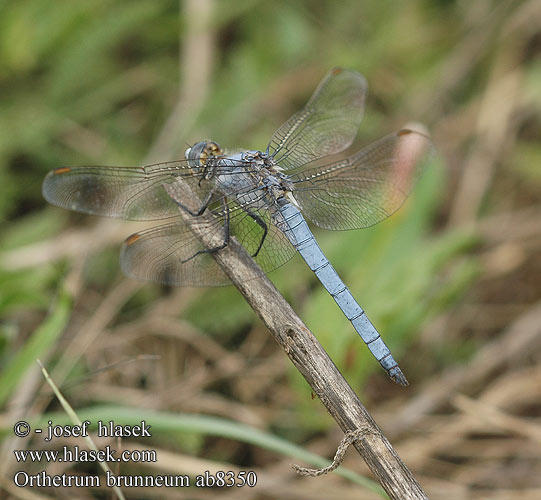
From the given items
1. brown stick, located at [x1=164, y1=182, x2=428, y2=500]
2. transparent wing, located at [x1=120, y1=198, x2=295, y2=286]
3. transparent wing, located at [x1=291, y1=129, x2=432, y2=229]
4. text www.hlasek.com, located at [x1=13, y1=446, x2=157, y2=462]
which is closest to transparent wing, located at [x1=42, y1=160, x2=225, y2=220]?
transparent wing, located at [x1=120, y1=198, x2=295, y2=286]

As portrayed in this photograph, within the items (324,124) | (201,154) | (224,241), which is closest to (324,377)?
(224,241)

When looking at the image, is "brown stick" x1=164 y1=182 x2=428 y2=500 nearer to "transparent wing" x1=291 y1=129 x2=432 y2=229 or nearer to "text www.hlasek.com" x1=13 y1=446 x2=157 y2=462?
"transparent wing" x1=291 y1=129 x2=432 y2=229

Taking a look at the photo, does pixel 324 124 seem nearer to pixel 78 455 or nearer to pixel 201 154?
pixel 201 154

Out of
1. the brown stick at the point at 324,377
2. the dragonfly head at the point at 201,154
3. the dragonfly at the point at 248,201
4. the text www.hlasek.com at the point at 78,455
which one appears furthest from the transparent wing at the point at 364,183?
the text www.hlasek.com at the point at 78,455

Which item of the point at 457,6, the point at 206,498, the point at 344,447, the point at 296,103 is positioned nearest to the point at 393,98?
the point at 296,103

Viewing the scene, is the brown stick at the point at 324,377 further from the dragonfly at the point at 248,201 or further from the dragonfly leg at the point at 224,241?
the dragonfly at the point at 248,201
